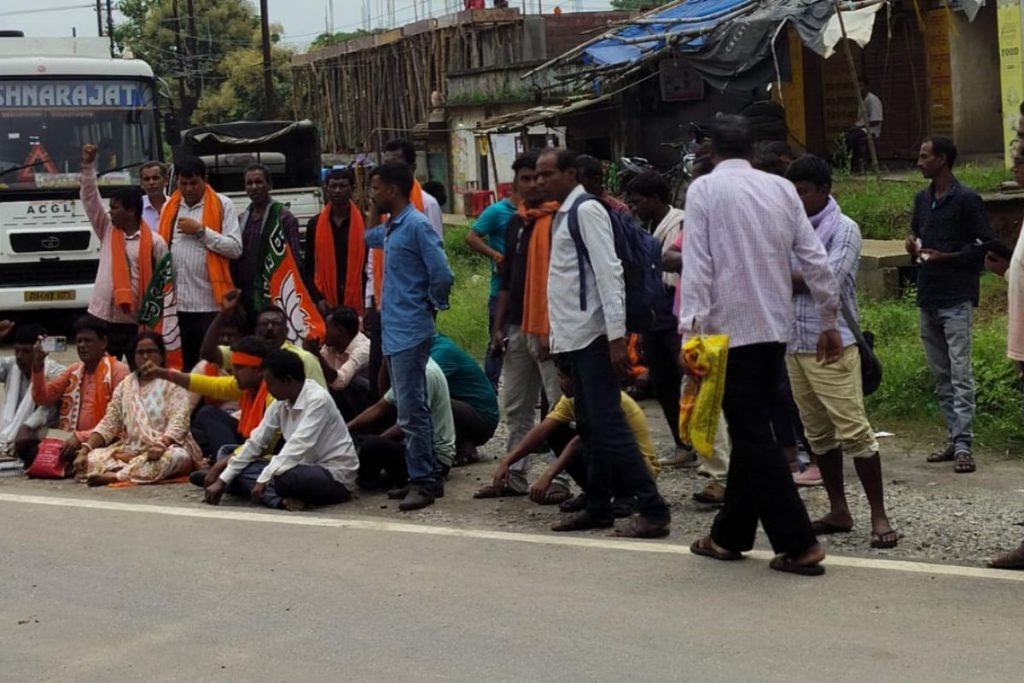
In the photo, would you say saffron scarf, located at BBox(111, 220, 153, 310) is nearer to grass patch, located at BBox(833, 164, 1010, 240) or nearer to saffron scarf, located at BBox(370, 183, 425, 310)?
saffron scarf, located at BBox(370, 183, 425, 310)

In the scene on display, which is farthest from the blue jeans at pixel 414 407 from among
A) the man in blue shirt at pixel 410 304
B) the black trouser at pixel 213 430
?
the black trouser at pixel 213 430

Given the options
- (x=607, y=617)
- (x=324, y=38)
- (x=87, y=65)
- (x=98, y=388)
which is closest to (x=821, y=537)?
(x=607, y=617)

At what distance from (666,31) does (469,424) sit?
13.7m

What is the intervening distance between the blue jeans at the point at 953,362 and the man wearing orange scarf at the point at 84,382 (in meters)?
4.77

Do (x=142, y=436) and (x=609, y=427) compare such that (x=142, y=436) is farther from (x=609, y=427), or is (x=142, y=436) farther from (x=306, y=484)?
(x=609, y=427)

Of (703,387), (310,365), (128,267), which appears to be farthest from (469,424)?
(703,387)

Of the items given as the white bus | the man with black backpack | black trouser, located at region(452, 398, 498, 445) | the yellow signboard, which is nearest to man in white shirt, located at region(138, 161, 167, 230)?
black trouser, located at region(452, 398, 498, 445)

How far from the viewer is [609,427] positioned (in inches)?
266

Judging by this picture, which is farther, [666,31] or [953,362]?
[666,31]

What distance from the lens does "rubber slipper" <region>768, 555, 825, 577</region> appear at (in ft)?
19.7

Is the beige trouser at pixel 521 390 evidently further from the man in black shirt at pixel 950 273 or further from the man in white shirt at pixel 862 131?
the man in white shirt at pixel 862 131

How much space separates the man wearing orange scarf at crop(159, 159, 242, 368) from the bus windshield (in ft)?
23.1

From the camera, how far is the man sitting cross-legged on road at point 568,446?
730cm

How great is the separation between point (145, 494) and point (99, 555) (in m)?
1.63
